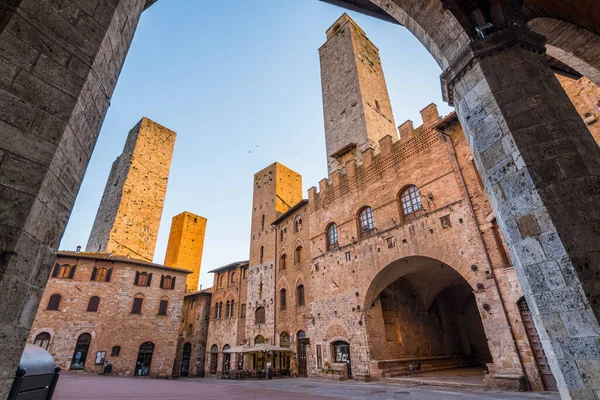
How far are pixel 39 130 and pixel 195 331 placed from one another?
30.0 metres

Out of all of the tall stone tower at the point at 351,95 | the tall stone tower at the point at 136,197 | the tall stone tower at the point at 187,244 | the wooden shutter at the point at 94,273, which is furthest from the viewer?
the tall stone tower at the point at 187,244

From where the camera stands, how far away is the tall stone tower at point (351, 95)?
A: 19.3 metres

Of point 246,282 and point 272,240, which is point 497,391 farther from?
point 246,282

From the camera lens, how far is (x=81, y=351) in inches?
771

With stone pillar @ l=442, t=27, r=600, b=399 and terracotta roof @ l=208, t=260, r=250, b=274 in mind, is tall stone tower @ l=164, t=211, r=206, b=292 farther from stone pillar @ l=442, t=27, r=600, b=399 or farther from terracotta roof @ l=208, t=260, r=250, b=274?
stone pillar @ l=442, t=27, r=600, b=399

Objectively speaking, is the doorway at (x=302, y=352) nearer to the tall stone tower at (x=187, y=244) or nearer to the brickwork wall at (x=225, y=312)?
the brickwork wall at (x=225, y=312)

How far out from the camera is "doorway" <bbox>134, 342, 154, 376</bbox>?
21.4m

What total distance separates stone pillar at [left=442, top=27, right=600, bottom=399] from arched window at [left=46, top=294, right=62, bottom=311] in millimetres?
25732

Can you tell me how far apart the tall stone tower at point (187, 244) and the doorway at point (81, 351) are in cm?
1098

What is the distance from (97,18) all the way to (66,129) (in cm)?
109

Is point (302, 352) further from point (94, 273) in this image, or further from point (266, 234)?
point (94, 273)

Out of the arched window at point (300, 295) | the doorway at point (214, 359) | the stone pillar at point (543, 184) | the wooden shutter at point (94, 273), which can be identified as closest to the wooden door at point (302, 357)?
the arched window at point (300, 295)

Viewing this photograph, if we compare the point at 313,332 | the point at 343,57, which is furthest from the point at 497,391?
the point at 343,57

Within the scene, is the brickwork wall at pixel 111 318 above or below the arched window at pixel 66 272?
below
